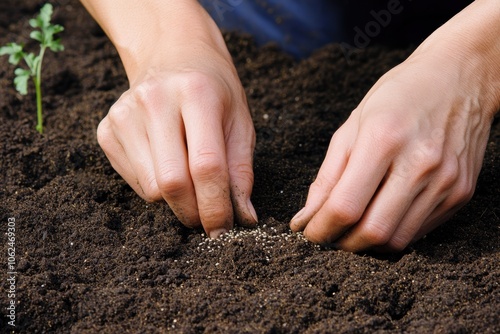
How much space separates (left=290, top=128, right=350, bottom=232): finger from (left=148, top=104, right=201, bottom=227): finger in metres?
0.30

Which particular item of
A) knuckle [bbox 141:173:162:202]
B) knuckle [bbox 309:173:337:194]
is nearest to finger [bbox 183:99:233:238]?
knuckle [bbox 141:173:162:202]

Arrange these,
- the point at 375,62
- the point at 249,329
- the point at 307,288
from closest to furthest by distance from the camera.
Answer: the point at 249,329, the point at 307,288, the point at 375,62

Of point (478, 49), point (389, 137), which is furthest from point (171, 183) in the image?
point (478, 49)

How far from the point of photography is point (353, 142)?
1.74 m

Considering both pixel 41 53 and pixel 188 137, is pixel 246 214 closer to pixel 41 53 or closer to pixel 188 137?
pixel 188 137

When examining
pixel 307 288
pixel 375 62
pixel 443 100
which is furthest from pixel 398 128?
pixel 375 62

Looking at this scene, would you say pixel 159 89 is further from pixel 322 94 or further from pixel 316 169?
pixel 322 94

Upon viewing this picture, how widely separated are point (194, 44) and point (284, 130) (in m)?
0.59

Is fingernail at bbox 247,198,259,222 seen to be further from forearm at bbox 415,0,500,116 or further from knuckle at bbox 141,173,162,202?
forearm at bbox 415,0,500,116

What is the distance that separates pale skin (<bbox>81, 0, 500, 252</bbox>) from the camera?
168 centimetres

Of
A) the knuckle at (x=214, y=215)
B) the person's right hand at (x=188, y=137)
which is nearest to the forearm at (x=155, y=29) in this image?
the person's right hand at (x=188, y=137)

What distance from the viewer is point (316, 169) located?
2.25m

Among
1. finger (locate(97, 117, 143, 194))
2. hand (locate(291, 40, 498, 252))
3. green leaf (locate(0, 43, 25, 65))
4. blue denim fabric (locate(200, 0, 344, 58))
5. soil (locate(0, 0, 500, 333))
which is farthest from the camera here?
blue denim fabric (locate(200, 0, 344, 58))

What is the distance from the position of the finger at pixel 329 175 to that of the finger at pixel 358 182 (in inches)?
2.3
